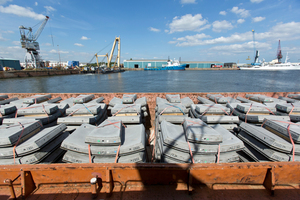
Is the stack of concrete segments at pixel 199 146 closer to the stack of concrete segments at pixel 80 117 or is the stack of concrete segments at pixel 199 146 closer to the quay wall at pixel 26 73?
the stack of concrete segments at pixel 80 117

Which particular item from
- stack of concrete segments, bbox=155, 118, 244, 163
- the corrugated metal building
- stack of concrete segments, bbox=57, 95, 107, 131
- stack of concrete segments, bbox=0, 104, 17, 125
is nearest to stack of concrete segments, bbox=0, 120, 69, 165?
stack of concrete segments, bbox=57, 95, 107, 131

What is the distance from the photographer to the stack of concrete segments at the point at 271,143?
2.59 m

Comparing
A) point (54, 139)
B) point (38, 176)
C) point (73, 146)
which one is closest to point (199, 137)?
point (73, 146)

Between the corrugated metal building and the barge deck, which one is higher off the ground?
the corrugated metal building

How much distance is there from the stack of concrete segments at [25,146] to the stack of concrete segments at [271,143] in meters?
4.75

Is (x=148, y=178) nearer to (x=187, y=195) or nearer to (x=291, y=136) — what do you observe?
(x=187, y=195)

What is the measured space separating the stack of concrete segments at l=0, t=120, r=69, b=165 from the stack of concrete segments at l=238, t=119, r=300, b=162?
4.75m

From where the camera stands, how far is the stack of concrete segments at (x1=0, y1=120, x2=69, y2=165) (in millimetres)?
2521

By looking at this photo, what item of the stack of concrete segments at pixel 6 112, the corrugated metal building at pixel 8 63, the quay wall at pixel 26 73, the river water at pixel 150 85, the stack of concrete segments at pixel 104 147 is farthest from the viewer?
the corrugated metal building at pixel 8 63

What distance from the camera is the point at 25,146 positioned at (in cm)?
256

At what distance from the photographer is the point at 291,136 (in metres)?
2.61

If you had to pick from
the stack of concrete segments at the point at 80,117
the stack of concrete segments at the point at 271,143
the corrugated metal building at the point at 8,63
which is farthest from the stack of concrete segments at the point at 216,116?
the corrugated metal building at the point at 8,63

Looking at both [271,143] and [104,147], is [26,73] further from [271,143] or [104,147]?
[271,143]

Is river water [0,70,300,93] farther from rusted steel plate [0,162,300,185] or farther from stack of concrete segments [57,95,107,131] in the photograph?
rusted steel plate [0,162,300,185]
